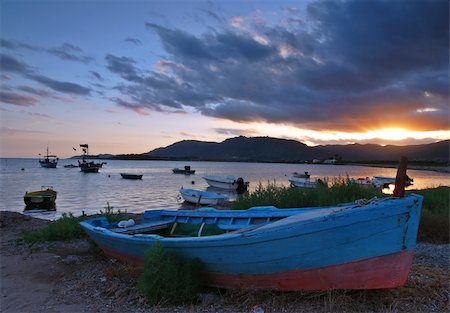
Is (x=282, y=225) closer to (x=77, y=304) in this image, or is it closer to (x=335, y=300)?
(x=335, y=300)

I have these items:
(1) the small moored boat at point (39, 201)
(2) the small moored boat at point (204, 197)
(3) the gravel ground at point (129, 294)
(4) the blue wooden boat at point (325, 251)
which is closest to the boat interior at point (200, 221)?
(3) the gravel ground at point (129, 294)

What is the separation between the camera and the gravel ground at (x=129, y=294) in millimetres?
5273

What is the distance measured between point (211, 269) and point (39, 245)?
572cm

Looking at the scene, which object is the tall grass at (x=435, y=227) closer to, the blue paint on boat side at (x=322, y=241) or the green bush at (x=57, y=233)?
the blue paint on boat side at (x=322, y=241)

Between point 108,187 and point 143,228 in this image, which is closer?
point 143,228

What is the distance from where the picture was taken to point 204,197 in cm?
2375

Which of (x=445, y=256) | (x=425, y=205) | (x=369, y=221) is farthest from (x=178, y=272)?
(x=425, y=205)

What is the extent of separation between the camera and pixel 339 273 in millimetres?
5117

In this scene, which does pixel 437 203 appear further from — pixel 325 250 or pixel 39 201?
pixel 39 201

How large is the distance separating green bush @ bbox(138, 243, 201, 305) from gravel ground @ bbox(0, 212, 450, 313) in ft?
0.54

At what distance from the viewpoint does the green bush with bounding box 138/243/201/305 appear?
552 cm

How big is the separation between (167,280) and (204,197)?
18169 mm

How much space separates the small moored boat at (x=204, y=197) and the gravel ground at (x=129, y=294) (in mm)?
14697

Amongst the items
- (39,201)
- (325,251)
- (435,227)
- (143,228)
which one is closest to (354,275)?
(325,251)
